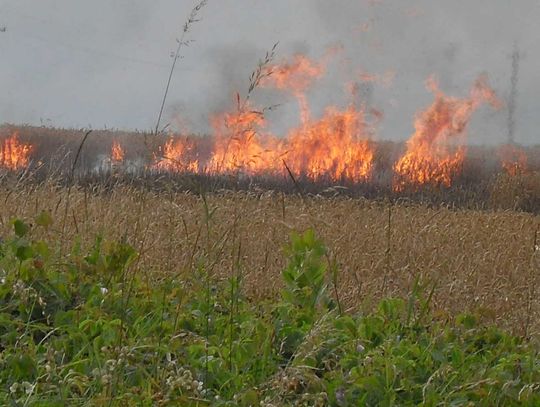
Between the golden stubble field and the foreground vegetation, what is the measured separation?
10.5 inches

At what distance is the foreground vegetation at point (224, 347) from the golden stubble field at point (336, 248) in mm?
266

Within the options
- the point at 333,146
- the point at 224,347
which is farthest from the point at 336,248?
the point at 333,146

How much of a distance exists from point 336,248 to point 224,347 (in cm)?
229

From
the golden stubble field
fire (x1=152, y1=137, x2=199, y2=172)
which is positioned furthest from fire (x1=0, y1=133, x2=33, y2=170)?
the golden stubble field

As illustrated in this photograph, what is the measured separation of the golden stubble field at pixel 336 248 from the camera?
4.79 metres

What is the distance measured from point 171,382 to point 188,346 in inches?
29.9

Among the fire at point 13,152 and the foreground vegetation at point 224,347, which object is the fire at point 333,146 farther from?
the foreground vegetation at point 224,347

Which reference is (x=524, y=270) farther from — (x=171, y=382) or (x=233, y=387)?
(x=171, y=382)

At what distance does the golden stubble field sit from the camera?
4785 millimetres

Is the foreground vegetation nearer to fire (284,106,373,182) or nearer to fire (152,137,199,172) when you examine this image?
fire (152,137,199,172)

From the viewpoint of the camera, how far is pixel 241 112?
5.28 metres

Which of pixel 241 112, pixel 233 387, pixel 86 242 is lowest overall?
pixel 233 387

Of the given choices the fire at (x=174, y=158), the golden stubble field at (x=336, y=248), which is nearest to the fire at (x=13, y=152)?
the fire at (x=174, y=158)

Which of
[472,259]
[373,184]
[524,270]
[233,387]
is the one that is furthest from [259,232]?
[373,184]
